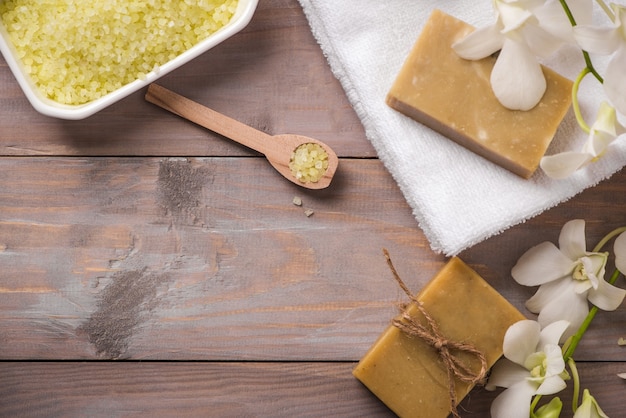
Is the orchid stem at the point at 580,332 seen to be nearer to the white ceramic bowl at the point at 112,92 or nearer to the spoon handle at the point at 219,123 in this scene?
the spoon handle at the point at 219,123

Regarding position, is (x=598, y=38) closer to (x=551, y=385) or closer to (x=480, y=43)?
(x=480, y=43)

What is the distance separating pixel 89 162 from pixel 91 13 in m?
0.21

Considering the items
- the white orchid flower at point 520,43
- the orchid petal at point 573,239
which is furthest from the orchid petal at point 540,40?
the orchid petal at point 573,239

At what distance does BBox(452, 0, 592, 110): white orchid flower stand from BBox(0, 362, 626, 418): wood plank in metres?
0.42

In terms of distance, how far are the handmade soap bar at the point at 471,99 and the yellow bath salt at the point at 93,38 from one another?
27cm

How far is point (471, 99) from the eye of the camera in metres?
0.83

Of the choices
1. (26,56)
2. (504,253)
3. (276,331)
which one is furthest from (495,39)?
(26,56)

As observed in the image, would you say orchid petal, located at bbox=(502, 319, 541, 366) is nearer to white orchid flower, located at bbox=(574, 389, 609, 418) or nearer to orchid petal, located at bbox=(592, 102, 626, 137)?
white orchid flower, located at bbox=(574, 389, 609, 418)

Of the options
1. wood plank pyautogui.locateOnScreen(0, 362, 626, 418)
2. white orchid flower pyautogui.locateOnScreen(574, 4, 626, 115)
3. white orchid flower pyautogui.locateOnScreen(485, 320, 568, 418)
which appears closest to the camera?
white orchid flower pyautogui.locateOnScreen(574, 4, 626, 115)

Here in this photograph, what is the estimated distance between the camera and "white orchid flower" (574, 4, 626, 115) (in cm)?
70

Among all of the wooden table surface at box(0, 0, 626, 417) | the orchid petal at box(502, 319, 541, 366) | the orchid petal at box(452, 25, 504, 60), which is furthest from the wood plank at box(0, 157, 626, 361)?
the orchid petal at box(452, 25, 504, 60)

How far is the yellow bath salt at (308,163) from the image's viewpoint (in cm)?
89

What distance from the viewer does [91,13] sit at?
0.83 meters

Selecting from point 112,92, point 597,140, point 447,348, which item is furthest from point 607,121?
point 112,92
